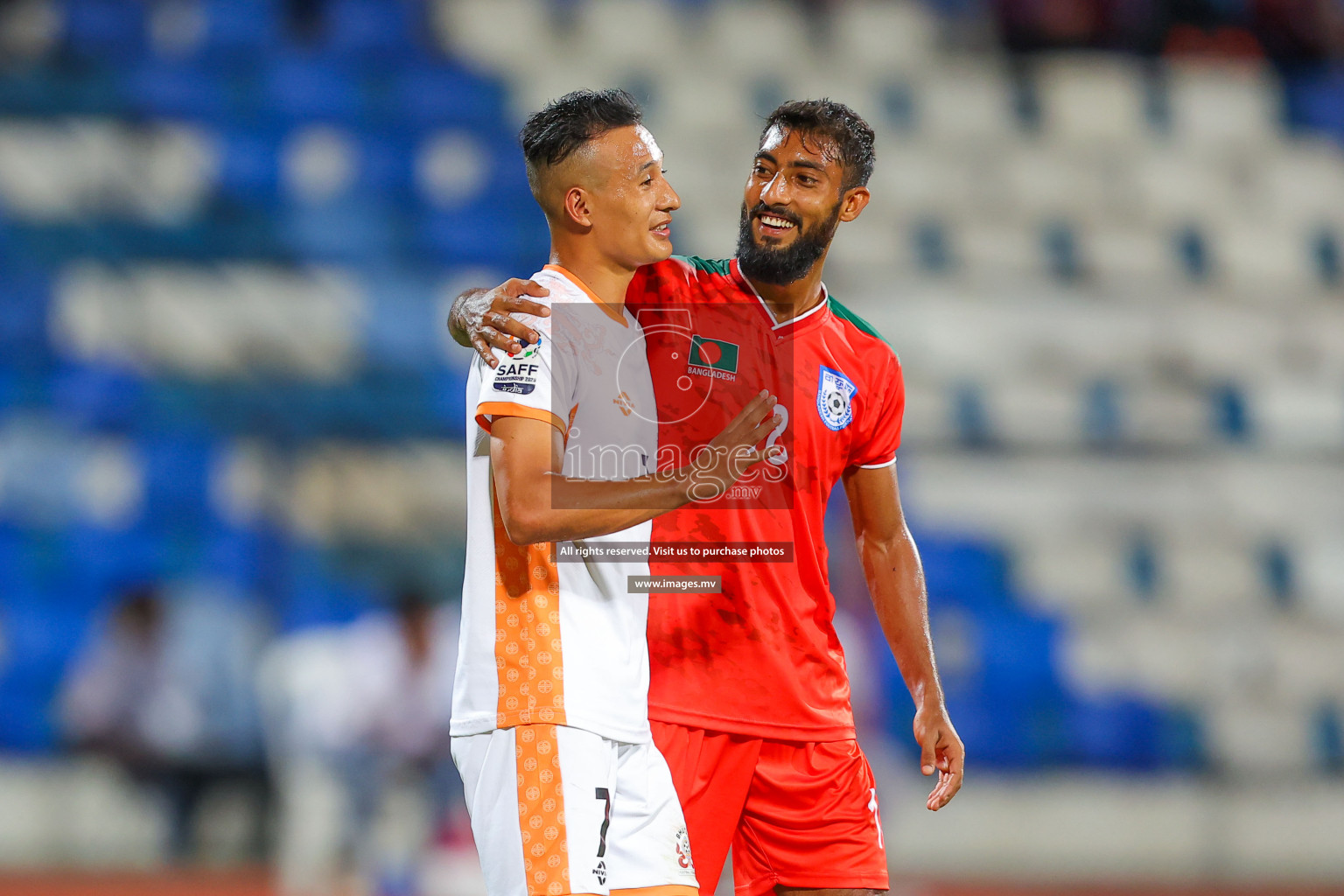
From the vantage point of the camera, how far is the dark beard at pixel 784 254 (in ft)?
12.0

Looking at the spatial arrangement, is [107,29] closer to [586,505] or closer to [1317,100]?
[586,505]

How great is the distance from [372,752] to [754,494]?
439 cm

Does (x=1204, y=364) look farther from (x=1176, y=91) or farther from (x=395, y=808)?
(x=395, y=808)

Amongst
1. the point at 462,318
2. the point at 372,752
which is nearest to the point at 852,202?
the point at 462,318

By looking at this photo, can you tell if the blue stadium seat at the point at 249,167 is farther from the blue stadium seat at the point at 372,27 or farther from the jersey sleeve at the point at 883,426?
the jersey sleeve at the point at 883,426

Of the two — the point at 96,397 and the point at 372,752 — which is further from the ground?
the point at 96,397

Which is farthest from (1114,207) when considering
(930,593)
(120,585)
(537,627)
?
(537,627)

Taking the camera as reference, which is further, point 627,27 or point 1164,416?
point 627,27

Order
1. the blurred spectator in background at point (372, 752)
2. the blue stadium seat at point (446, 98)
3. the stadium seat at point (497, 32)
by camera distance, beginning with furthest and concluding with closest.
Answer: the stadium seat at point (497, 32) < the blue stadium seat at point (446, 98) < the blurred spectator in background at point (372, 752)

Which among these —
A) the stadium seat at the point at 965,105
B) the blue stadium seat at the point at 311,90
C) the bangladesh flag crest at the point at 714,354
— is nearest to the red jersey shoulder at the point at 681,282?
the bangladesh flag crest at the point at 714,354

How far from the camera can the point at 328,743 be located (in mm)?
7461

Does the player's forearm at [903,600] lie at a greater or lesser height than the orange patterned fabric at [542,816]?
greater

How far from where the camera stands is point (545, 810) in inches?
111

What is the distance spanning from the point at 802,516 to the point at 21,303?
695 cm
